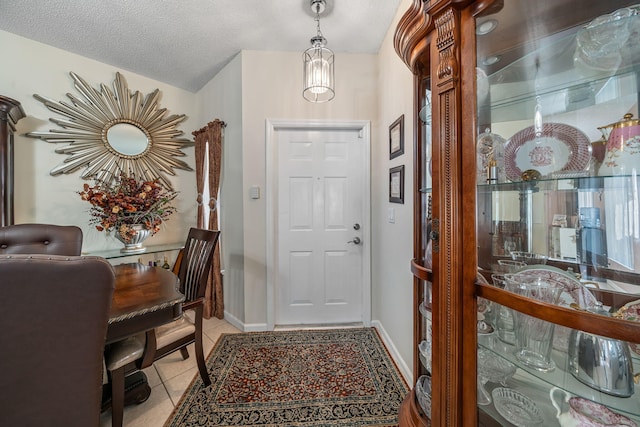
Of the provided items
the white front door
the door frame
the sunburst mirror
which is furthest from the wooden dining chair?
the sunburst mirror

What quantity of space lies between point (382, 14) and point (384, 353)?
8.91ft

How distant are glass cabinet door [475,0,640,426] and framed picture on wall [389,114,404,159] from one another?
980 mm

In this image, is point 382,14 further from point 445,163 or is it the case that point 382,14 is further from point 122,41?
point 122,41

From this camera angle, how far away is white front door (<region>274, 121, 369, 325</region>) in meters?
2.44

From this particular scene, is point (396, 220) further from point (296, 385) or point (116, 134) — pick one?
point (116, 134)

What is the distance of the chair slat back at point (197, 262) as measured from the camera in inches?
65.6

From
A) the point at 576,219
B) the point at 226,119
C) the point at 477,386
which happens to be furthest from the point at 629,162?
the point at 226,119

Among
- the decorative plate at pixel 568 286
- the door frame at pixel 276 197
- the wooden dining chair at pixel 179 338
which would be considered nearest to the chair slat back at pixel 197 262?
the wooden dining chair at pixel 179 338

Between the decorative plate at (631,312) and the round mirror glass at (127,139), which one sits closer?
the decorative plate at (631,312)

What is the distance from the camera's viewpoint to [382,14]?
1877mm

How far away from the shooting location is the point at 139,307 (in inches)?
43.9

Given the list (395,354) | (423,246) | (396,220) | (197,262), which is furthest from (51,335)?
(395,354)

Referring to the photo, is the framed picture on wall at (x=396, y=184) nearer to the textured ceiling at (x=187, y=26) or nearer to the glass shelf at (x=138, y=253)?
the textured ceiling at (x=187, y=26)

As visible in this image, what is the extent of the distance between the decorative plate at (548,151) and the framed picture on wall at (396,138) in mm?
1033
